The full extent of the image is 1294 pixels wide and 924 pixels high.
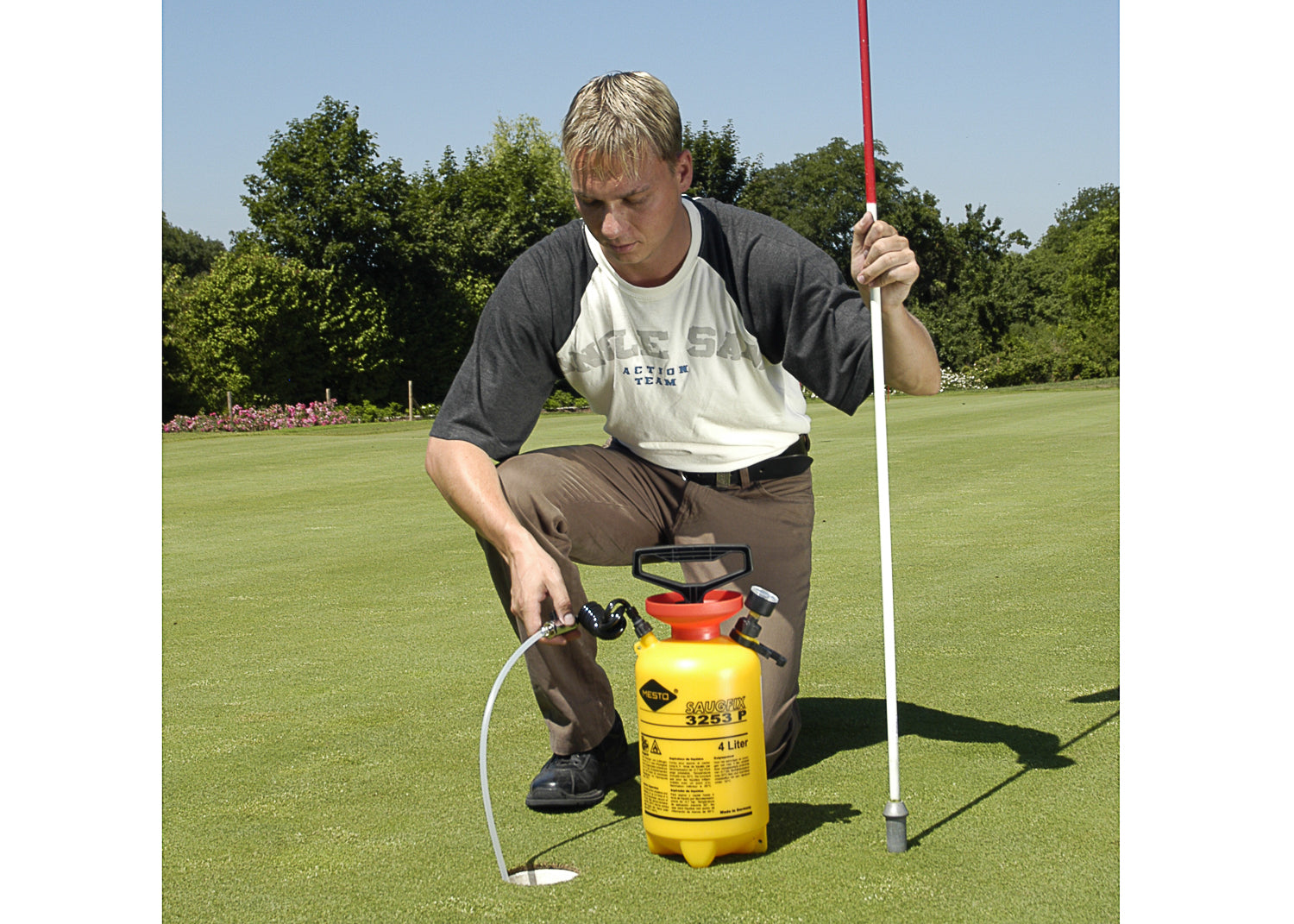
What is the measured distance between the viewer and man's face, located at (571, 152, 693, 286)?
3.01 meters

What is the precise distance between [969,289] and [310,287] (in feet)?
95.0

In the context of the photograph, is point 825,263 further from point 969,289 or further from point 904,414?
point 969,289

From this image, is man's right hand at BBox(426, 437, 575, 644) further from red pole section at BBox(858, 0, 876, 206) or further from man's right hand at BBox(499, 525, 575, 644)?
red pole section at BBox(858, 0, 876, 206)

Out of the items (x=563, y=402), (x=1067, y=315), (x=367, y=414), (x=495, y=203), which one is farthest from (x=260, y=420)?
(x=1067, y=315)

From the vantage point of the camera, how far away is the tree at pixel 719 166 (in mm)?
60356

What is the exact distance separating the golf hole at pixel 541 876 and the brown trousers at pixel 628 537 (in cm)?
61

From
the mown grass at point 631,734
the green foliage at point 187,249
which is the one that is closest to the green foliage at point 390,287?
the green foliage at point 187,249

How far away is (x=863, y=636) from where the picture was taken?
15.9ft

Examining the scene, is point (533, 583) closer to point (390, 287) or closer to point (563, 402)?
point (563, 402)

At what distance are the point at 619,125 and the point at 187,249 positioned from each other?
3009 inches

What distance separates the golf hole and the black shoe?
1.34 ft

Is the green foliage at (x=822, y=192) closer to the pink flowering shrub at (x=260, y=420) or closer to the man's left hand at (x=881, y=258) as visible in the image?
the pink flowering shrub at (x=260, y=420)

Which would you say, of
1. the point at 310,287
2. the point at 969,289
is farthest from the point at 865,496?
the point at 969,289

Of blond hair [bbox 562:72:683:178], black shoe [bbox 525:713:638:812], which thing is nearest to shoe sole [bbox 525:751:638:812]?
black shoe [bbox 525:713:638:812]
